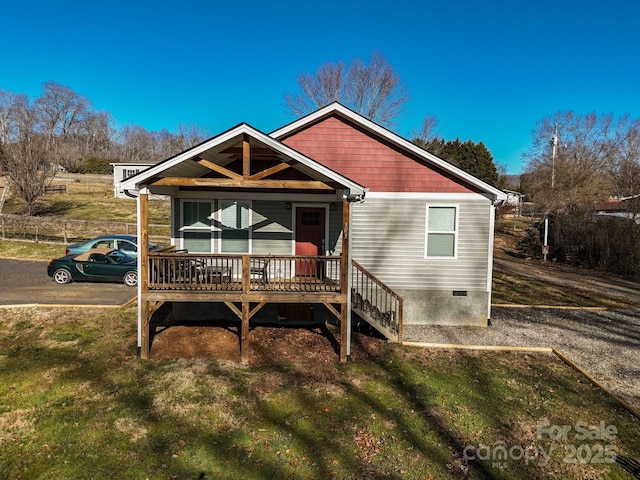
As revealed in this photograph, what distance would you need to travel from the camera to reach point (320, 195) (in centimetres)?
1058

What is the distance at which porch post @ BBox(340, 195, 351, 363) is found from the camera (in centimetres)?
809

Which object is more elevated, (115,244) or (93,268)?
(115,244)

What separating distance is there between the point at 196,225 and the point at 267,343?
162 inches

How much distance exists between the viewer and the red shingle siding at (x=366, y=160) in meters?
10.8

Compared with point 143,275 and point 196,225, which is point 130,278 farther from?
point 143,275

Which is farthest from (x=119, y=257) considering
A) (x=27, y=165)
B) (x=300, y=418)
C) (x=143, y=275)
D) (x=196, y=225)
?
(x=27, y=165)

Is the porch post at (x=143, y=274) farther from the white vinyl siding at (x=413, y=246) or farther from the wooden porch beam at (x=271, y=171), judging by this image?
the white vinyl siding at (x=413, y=246)

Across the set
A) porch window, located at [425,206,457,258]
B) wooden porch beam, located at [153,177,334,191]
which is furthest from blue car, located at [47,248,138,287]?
porch window, located at [425,206,457,258]

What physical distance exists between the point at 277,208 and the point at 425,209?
4357 mm

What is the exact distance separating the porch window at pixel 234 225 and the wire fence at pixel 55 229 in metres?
13.3

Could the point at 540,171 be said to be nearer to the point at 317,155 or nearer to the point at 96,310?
the point at 317,155

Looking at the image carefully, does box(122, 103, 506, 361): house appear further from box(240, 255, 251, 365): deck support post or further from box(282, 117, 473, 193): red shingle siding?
box(240, 255, 251, 365): deck support post

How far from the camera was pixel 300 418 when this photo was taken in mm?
6117

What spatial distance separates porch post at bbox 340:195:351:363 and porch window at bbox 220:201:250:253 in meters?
3.82
